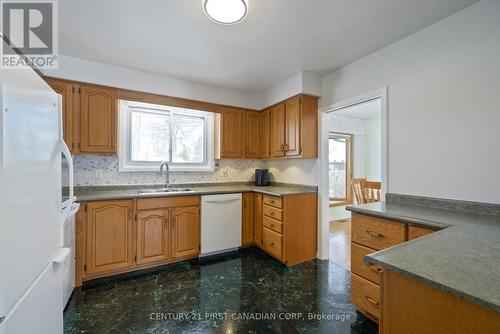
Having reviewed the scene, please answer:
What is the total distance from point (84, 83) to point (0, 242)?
234 centimetres

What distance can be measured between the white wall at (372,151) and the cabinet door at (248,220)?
3278mm

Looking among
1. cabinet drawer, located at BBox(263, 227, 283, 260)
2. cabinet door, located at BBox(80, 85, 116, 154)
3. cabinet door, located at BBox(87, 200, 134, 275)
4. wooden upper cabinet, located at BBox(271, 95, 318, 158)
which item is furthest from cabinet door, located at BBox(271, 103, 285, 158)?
cabinet door, located at BBox(80, 85, 116, 154)

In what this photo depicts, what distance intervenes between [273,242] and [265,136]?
5.43 feet

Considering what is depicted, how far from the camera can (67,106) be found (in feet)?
7.34

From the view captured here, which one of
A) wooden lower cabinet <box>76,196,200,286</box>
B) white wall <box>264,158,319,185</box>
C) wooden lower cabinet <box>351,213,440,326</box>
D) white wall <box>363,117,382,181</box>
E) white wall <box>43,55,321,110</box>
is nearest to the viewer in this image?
wooden lower cabinet <box>351,213,440,326</box>

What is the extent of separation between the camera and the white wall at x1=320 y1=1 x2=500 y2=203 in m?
1.46

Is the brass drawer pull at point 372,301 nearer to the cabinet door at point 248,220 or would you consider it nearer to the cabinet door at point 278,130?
the cabinet door at point 248,220

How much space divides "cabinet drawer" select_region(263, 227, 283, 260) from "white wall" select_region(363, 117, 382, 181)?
10.8ft

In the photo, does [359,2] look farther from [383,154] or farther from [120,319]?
[120,319]

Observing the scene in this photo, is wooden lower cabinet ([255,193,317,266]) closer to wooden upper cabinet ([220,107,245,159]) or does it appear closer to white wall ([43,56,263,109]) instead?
wooden upper cabinet ([220,107,245,159])

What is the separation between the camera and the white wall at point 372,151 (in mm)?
4738

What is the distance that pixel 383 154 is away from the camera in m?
2.06

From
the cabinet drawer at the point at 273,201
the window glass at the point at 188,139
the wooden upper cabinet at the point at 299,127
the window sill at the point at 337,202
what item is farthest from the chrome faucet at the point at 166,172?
the window sill at the point at 337,202

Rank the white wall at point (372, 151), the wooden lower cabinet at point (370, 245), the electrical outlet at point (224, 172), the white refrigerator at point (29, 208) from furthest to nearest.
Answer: the white wall at point (372, 151) < the electrical outlet at point (224, 172) < the wooden lower cabinet at point (370, 245) < the white refrigerator at point (29, 208)
